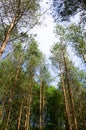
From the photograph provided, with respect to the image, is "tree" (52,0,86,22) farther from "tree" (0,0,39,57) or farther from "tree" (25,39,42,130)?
"tree" (25,39,42,130)

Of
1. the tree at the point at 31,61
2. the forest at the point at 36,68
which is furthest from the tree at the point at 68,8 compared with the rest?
the tree at the point at 31,61

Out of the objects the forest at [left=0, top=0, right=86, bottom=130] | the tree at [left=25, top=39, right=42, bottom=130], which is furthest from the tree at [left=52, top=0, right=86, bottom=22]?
the tree at [left=25, top=39, right=42, bottom=130]

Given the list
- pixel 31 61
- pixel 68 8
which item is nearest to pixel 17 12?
pixel 68 8

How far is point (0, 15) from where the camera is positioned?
950cm

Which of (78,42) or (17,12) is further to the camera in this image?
(78,42)

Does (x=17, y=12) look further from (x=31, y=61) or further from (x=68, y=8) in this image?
(x=31, y=61)

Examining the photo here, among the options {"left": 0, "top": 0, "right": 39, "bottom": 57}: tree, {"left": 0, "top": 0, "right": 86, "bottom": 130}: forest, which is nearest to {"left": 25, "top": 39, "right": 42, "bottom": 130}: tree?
{"left": 0, "top": 0, "right": 86, "bottom": 130}: forest

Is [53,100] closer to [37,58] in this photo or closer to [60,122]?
[60,122]

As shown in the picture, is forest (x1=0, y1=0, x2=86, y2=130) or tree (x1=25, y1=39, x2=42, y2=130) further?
tree (x1=25, y1=39, x2=42, y2=130)

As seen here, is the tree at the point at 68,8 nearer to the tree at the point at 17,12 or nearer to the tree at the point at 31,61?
the tree at the point at 17,12

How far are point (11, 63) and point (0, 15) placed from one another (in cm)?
962

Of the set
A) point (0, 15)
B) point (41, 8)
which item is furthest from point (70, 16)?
point (0, 15)

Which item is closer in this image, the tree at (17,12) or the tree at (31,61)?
the tree at (17,12)

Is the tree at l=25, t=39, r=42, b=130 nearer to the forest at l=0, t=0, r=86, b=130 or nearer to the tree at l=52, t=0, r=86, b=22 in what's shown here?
the forest at l=0, t=0, r=86, b=130
